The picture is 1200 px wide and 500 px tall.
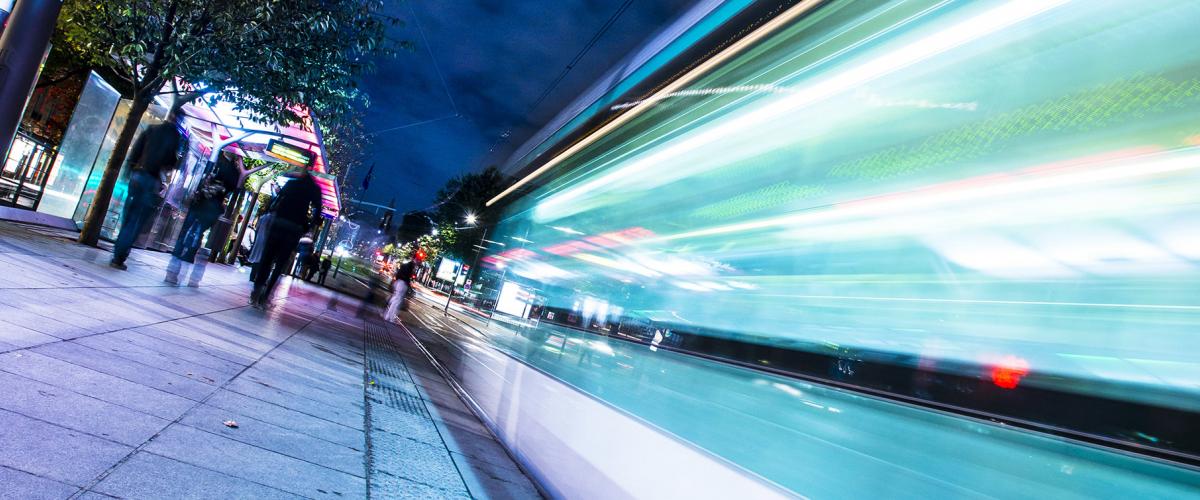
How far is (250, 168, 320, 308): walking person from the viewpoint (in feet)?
27.0

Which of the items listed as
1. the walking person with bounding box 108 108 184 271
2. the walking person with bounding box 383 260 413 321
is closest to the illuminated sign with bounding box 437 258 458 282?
the walking person with bounding box 383 260 413 321

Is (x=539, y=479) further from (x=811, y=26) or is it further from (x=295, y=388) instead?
(x=811, y=26)

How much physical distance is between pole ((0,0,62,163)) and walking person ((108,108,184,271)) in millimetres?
2254

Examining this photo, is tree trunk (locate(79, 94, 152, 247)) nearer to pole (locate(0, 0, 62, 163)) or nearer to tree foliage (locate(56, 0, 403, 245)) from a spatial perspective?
tree foliage (locate(56, 0, 403, 245))

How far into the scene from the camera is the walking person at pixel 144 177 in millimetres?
8219

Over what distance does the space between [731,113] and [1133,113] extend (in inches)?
73.8

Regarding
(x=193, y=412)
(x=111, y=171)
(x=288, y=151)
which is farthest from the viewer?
(x=288, y=151)

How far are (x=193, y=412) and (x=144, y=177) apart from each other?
667cm

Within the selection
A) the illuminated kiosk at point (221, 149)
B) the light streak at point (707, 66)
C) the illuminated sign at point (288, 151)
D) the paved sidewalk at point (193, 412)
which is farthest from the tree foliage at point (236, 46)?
the light streak at point (707, 66)

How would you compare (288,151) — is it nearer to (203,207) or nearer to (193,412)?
(203,207)

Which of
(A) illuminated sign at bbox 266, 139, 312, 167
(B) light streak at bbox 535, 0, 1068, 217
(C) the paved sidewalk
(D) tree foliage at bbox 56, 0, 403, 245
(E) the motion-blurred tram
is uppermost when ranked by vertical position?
(D) tree foliage at bbox 56, 0, 403, 245

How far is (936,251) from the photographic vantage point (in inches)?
72.9

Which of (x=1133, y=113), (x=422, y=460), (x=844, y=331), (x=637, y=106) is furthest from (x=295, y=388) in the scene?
(x=1133, y=113)

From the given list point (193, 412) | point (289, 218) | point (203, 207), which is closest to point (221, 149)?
point (203, 207)
